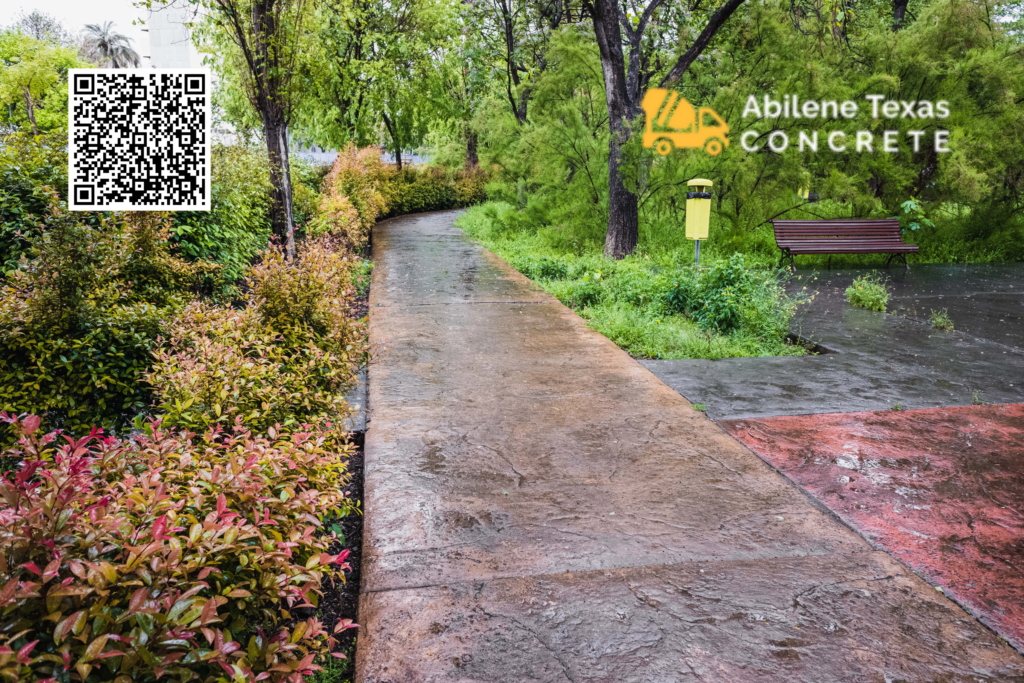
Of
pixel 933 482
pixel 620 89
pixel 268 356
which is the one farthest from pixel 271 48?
pixel 933 482

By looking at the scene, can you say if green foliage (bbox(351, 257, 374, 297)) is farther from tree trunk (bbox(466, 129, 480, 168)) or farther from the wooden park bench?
tree trunk (bbox(466, 129, 480, 168))

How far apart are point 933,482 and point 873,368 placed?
2320 mm

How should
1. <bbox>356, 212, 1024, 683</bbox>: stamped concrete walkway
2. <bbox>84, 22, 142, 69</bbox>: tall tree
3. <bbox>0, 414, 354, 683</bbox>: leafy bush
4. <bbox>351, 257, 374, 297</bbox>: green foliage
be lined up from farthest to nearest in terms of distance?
<bbox>84, 22, 142, 69</bbox>: tall tree → <bbox>351, 257, 374, 297</bbox>: green foliage → <bbox>356, 212, 1024, 683</bbox>: stamped concrete walkway → <bbox>0, 414, 354, 683</bbox>: leafy bush

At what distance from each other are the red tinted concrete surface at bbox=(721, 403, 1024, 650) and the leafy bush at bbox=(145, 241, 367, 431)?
2.53 meters

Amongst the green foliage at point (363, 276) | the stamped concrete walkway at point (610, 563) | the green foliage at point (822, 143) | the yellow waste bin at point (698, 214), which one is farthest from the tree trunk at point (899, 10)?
the stamped concrete walkway at point (610, 563)

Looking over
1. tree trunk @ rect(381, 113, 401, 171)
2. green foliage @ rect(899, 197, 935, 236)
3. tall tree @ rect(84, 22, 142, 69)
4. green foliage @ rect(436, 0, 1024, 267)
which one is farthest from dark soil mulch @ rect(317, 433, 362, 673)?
tall tree @ rect(84, 22, 142, 69)

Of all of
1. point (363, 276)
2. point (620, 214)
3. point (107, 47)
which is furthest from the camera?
point (107, 47)

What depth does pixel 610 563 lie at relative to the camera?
2.82 metres

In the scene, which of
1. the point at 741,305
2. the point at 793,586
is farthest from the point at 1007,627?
the point at 741,305

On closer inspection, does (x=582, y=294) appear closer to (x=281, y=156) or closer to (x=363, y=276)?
(x=363, y=276)

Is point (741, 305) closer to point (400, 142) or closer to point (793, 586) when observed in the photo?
point (793, 586)

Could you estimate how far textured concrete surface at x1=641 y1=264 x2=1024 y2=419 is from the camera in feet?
16.1

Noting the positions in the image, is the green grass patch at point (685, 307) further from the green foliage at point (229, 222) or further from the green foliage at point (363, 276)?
the green foliage at point (229, 222)

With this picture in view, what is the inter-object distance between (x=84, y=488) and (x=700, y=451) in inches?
124
